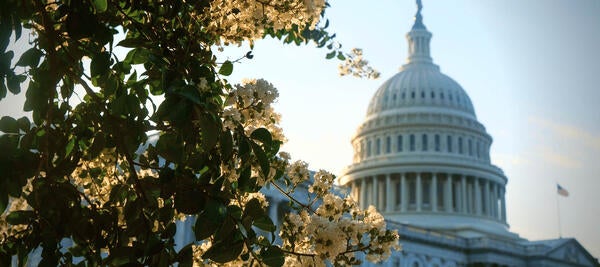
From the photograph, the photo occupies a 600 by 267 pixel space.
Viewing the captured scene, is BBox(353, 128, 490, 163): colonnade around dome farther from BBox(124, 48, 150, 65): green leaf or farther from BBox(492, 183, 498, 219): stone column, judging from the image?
BBox(124, 48, 150, 65): green leaf

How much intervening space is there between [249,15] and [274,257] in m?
1.89

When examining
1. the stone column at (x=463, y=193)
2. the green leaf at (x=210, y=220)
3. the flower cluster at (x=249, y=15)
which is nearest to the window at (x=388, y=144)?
the stone column at (x=463, y=193)

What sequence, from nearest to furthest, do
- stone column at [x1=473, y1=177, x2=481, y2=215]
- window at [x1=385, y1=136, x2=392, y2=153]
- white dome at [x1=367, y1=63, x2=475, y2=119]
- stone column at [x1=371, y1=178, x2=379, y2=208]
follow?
stone column at [x1=473, y1=177, x2=481, y2=215] < stone column at [x1=371, y1=178, x2=379, y2=208] < window at [x1=385, y1=136, x2=392, y2=153] < white dome at [x1=367, y1=63, x2=475, y2=119]

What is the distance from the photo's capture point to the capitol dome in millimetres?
89438

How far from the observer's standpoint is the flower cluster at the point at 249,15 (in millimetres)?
5012

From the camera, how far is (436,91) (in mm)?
97812

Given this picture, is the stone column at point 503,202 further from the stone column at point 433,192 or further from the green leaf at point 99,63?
the green leaf at point 99,63

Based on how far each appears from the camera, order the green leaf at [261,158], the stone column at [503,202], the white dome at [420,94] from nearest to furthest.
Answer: the green leaf at [261,158], the white dome at [420,94], the stone column at [503,202]

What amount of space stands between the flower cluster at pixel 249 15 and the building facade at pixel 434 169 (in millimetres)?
78323

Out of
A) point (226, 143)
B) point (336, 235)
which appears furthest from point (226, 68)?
point (336, 235)

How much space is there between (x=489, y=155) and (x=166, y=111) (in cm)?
9943

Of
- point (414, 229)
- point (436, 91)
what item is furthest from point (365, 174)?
point (414, 229)

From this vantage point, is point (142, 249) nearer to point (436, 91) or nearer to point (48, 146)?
point (48, 146)

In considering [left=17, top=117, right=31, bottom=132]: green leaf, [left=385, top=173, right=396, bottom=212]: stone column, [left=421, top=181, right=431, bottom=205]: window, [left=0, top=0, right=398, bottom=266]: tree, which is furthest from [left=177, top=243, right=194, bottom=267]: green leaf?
[left=421, top=181, right=431, bottom=205]: window
